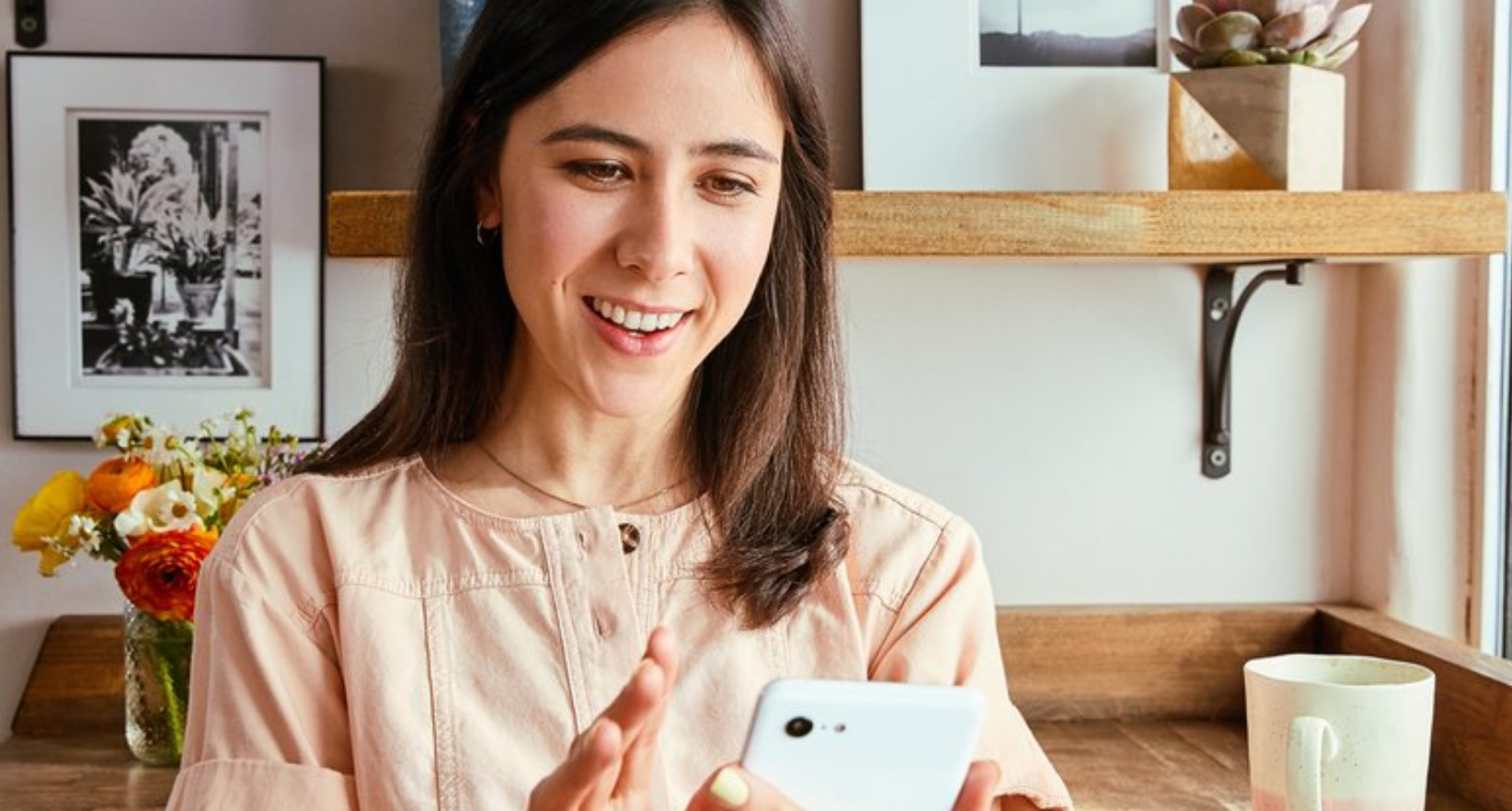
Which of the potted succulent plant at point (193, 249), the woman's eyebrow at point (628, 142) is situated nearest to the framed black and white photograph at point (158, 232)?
the potted succulent plant at point (193, 249)

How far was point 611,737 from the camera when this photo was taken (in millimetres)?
848

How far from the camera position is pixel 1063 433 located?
188cm

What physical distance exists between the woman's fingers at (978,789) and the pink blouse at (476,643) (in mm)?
257

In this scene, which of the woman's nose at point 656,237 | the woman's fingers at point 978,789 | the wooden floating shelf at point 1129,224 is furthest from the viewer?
the wooden floating shelf at point 1129,224

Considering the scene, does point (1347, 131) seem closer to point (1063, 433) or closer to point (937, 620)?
point (1063, 433)

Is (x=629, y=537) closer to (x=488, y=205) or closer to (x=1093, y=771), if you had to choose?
(x=488, y=205)

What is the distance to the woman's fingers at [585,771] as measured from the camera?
0.85m

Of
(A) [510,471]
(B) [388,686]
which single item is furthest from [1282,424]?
(B) [388,686]

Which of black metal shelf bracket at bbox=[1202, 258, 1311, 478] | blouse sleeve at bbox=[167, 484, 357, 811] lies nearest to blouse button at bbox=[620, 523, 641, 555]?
blouse sleeve at bbox=[167, 484, 357, 811]

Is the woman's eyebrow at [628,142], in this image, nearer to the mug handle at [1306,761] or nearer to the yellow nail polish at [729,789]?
the yellow nail polish at [729,789]

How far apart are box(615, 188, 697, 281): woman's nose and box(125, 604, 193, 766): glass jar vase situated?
2.47 feet

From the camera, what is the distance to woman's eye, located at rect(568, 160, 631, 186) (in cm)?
112

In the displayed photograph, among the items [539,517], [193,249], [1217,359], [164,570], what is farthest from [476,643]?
[1217,359]

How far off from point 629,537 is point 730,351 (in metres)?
0.17
